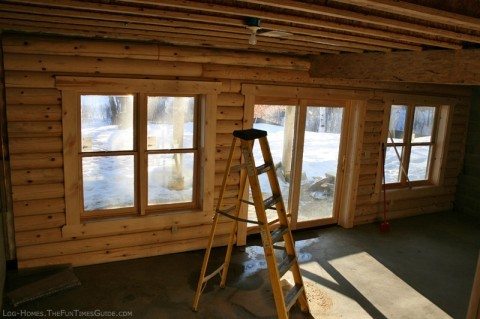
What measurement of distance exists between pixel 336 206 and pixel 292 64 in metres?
2.54

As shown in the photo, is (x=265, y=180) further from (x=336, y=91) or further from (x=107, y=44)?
(x=107, y=44)

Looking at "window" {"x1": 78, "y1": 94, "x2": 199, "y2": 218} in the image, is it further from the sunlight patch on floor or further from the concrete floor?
the sunlight patch on floor

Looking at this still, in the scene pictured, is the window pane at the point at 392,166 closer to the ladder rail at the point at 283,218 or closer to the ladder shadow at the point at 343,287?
the ladder shadow at the point at 343,287

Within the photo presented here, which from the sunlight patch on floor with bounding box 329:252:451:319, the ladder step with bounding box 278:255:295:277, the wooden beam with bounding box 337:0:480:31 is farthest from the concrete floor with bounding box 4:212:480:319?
the wooden beam with bounding box 337:0:480:31

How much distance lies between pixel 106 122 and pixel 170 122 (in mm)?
767

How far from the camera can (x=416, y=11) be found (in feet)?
6.47

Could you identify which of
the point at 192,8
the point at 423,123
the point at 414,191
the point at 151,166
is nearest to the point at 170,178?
the point at 151,166

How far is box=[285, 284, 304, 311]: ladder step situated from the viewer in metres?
3.36

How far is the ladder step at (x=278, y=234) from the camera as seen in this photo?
332cm

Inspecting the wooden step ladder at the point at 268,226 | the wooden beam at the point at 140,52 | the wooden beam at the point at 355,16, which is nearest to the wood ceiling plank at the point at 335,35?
the wooden beam at the point at 355,16

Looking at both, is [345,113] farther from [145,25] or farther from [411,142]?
[145,25]

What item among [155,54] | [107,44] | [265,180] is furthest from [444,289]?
[107,44]

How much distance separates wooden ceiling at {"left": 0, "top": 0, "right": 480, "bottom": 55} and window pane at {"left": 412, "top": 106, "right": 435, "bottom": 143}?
3.31 m

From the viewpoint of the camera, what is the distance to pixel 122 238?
184 inches
